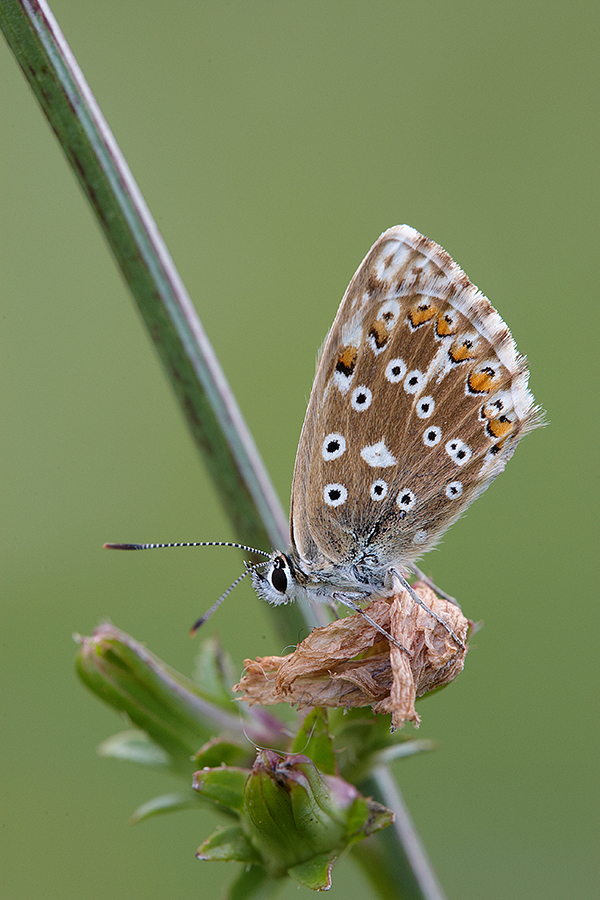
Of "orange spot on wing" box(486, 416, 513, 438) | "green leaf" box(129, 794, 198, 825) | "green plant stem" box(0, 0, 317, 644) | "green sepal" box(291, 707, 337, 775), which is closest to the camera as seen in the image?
"green plant stem" box(0, 0, 317, 644)

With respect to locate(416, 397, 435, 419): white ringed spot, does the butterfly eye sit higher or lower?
lower

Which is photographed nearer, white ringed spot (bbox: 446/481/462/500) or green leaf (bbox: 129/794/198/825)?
green leaf (bbox: 129/794/198/825)

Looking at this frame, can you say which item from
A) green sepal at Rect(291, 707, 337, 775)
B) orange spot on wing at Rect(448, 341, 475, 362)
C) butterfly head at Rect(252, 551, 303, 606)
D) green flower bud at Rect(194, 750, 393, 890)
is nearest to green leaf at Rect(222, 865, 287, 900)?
green flower bud at Rect(194, 750, 393, 890)

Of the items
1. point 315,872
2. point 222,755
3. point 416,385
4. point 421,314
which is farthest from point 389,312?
point 315,872

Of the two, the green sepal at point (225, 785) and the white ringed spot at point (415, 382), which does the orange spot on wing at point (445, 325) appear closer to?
the white ringed spot at point (415, 382)

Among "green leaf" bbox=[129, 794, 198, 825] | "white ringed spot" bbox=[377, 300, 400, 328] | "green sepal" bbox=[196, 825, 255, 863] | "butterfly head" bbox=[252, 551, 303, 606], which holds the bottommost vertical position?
"green sepal" bbox=[196, 825, 255, 863]

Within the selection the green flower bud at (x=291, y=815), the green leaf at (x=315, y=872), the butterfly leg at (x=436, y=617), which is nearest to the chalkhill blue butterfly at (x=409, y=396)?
the butterfly leg at (x=436, y=617)

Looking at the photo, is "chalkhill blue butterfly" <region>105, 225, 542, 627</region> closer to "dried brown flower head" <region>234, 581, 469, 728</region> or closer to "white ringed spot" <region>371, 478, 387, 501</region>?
"white ringed spot" <region>371, 478, 387, 501</region>
